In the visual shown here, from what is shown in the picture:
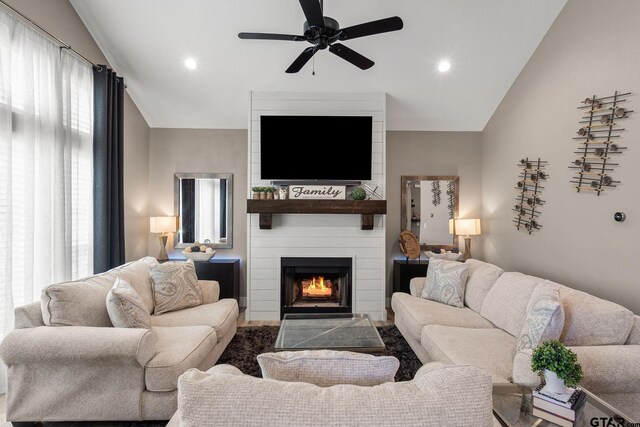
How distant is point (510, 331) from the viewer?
2.53 m

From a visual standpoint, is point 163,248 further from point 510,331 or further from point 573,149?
point 573,149

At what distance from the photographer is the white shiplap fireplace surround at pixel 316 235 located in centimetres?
405

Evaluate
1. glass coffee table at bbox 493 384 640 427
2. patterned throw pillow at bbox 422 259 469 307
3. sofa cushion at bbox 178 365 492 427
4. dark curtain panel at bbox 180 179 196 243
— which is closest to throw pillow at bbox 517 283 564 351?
glass coffee table at bbox 493 384 640 427

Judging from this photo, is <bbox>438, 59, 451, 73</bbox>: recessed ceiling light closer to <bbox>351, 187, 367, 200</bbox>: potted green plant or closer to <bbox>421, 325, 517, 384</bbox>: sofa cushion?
<bbox>351, 187, 367, 200</bbox>: potted green plant

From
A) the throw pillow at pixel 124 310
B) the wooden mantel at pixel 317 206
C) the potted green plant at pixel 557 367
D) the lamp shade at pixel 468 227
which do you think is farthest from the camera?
the lamp shade at pixel 468 227

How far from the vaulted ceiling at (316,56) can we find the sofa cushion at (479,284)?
2.19 meters

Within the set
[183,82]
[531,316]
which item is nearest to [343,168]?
[183,82]

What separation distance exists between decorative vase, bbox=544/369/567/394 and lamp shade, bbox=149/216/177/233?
423cm

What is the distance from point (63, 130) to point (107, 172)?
589 millimetres

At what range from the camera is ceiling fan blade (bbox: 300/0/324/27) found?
2.04 meters

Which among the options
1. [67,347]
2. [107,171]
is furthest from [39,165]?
[67,347]

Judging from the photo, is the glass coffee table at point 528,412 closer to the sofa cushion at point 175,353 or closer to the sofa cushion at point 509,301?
the sofa cushion at point 509,301

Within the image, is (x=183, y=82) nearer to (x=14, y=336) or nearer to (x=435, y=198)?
(x=14, y=336)

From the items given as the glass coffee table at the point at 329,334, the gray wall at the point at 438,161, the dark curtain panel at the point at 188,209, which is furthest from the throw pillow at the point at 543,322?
the dark curtain panel at the point at 188,209
